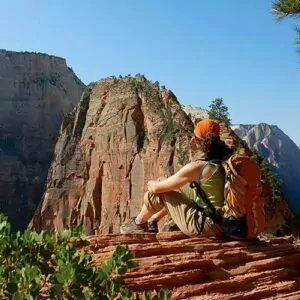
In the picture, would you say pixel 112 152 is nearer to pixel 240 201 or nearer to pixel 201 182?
pixel 201 182

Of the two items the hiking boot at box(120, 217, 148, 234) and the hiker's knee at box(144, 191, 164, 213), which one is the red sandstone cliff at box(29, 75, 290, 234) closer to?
the hiking boot at box(120, 217, 148, 234)

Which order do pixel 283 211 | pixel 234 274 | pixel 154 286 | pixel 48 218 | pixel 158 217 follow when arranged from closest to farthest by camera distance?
pixel 154 286
pixel 234 274
pixel 158 217
pixel 283 211
pixel 48 218

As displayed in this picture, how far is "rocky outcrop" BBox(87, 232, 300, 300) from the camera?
4840 millimetres

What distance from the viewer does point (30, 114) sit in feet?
256

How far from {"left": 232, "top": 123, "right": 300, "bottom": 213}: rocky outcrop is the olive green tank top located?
301 feet

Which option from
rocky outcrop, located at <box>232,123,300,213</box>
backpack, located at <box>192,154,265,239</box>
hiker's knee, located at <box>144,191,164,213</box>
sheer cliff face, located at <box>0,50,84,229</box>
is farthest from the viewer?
rocky outcrop, located at <box>232,123,300,213</box>

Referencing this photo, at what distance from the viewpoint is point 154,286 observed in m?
4.78

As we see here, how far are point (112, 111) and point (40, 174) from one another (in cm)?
3839

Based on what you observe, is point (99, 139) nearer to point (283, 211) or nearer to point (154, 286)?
point (283, 211)

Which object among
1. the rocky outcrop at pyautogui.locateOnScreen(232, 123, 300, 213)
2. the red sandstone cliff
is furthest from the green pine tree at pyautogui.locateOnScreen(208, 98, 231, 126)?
the rocky outcrop at pyautogui.locateOnScreen(232, 123, 300, 213)

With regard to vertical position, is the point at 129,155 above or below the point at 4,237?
above

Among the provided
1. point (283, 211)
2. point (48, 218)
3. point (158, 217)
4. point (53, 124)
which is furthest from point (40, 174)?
point (158, 217)

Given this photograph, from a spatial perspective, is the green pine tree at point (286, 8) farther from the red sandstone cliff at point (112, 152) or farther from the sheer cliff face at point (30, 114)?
the sheer cliff face at point (30, 114)

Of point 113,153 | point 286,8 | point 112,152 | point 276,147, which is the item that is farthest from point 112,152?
point 276,147
